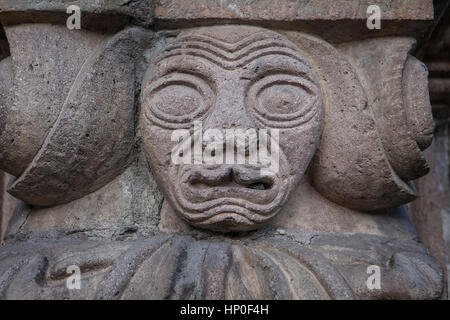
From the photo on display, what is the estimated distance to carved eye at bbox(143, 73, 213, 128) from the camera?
1411 mm

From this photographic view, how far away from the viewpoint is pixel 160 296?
1168 millimetres

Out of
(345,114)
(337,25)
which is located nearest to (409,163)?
(345,114)

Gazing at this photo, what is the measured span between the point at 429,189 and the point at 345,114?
2.65 ft

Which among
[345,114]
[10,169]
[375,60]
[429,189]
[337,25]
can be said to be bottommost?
[429,189]

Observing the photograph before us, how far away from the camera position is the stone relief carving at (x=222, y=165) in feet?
4.31

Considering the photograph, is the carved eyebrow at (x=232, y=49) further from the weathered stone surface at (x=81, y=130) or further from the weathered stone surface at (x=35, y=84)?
the weathered stone surface at (x=35, y=84)

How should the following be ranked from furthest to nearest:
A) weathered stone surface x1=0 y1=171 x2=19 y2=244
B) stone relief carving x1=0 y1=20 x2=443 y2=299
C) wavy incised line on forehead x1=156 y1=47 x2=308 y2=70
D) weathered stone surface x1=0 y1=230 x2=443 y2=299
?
1. weathered stone surface x1=0 y1=171 x2=19 y2=244
2. wavy incised line on forehead x1=156 y1=47 x2=308 y2=70
3. stone relief carving x1=0 y1=20 x2=443 y2=299
4. weathered stone surface x1=0 y1=230 x2=443 y2=299

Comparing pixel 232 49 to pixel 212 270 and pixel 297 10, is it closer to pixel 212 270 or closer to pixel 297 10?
pixel 297 10

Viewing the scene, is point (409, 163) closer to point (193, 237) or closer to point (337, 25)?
point (337, 25)

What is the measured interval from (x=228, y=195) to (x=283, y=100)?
302mm
